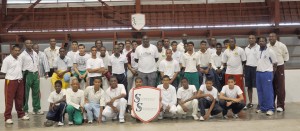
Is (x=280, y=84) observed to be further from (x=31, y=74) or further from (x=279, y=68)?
(x=31, y=74)

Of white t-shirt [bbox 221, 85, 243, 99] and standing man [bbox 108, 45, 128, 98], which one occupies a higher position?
standing man [bbox 108, 45, 128, 98]

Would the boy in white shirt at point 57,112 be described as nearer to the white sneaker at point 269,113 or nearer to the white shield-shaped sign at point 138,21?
the white sneaker at point 269,113

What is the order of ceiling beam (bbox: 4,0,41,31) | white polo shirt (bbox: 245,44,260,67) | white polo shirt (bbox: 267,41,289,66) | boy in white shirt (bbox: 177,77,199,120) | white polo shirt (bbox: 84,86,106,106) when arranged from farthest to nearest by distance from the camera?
ceiling beam (bbox: 4,0,41,31)
white polo shirt (bbox: 245,44,260,67)
white polo shirt (bbox: 267,41,289,66)
white polo shirt (bbox: 84,86,106,106)
boy in white shirt (bbox: 177,77,199,120)

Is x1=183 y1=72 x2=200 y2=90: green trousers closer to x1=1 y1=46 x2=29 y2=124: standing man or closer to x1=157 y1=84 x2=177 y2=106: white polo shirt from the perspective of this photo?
x1=157 y1=84 x2=177 y2=106: white polo shirt

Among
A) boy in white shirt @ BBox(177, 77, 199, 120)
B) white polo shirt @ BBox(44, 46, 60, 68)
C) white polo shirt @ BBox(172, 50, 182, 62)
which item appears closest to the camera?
boy in white shirt @ BBox(177, 77, 199, 120)

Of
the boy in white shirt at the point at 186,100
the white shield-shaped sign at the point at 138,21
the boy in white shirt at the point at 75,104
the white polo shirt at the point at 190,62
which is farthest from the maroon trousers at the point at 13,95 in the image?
the white shield-shaped sign at the point at 138,21

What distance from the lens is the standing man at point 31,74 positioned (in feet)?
28.7

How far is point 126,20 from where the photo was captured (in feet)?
49.2

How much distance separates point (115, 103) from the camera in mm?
7969

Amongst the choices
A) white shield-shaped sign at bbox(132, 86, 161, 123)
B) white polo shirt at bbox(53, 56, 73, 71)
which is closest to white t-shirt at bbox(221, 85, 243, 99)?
white shield-shaped sign at bbox(132, 86, 161, 123)

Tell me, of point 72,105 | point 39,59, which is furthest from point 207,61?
point 39,59

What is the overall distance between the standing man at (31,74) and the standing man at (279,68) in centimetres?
550

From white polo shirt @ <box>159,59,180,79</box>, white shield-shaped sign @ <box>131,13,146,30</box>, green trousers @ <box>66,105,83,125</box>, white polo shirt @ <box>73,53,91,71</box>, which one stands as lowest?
green trousers @ <box>66,105,83,125</box>

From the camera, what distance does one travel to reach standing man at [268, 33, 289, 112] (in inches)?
337
